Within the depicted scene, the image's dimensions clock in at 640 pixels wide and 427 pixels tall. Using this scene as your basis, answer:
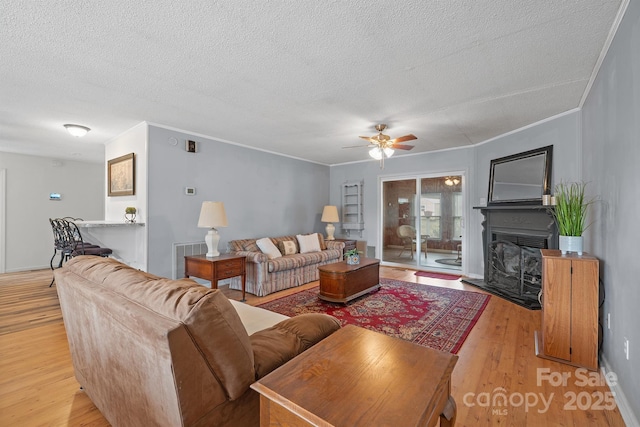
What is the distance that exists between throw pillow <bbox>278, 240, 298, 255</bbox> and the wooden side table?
3.54ft

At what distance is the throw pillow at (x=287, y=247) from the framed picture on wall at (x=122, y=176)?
2.42 m

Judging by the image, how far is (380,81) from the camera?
2.71 meters

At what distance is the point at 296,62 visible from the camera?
7.79 feet

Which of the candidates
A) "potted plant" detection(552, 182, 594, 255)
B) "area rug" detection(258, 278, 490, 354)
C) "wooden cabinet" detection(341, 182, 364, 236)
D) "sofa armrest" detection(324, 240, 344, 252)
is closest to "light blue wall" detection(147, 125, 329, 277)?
"wooden cabinet" detection(341, 182, 364, 236)

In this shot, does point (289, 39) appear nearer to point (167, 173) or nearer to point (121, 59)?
point (121, 59)

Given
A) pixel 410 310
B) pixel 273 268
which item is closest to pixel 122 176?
pixel 273 268

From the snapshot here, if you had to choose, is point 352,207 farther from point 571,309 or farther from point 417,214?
point 571,309

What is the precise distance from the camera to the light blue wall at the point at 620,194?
5.47ft

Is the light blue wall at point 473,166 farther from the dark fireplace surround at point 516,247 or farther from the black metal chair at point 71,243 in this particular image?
the black metal chair at point 71,243

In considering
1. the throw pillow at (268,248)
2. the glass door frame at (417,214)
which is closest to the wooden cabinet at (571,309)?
the glass door frame at (417,214)

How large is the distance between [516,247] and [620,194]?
2.39 metres

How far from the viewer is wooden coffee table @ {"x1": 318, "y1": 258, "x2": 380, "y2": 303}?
3715 mm

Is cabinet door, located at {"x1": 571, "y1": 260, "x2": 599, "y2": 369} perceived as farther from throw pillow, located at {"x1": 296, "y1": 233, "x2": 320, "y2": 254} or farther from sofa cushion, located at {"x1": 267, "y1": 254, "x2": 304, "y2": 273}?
throw pillow, located at {"x1": 296, "y1": 233, "x2": 320, "y2": 254}

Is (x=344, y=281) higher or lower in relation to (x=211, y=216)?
lower
